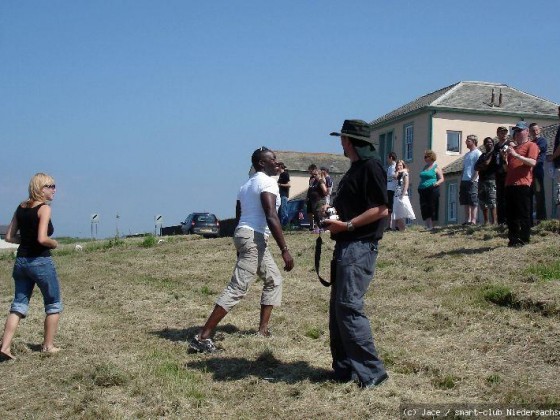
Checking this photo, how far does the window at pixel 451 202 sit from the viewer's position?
32.5 metres

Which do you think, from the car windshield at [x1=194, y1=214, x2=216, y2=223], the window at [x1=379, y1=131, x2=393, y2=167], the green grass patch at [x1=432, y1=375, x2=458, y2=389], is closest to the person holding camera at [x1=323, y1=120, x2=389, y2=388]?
the green grass patch at [x1=432, y1=375, x2=458, y2=389]

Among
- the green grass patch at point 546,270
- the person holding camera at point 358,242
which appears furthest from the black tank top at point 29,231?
the green grass patch at point 546,270

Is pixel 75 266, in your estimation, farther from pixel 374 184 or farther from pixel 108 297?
pixel 374 184

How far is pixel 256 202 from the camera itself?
735 centimetres

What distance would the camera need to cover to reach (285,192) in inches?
706

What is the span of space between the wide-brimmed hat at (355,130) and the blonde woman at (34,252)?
10.9ft

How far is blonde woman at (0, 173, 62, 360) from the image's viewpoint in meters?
7.25

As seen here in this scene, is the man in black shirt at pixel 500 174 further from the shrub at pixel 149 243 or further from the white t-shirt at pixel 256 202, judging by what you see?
the shrub at pixel 149 243

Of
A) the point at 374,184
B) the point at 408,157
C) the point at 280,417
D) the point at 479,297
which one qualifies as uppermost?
the point at 408,157

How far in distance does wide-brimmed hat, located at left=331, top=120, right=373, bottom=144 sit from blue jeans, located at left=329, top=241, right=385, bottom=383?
857mm

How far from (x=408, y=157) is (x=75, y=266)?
2317 cm

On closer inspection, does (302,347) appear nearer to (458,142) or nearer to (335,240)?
(335,240)

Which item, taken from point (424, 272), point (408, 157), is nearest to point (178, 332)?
point (424, 272)

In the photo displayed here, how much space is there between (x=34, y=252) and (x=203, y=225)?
3007 cm
